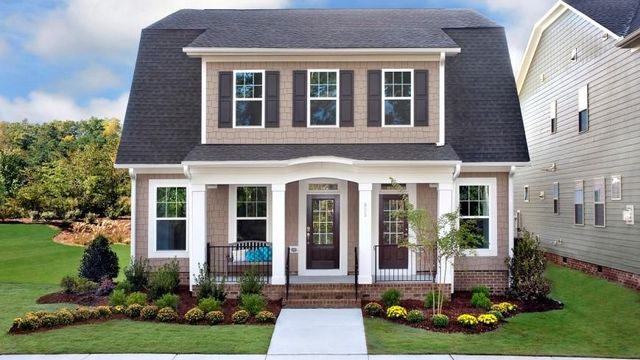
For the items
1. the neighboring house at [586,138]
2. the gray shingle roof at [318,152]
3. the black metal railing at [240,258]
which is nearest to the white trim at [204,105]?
the gray shingle roof at [318,152]

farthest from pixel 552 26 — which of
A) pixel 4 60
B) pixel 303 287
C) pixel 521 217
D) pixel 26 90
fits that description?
pixel 26 90

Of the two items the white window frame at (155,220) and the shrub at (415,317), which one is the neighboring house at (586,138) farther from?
the white window frame at (155,220)

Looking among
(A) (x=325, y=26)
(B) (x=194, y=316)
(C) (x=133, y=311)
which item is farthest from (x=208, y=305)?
(A) (x=325, y=26)

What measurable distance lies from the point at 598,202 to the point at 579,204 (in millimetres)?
1319

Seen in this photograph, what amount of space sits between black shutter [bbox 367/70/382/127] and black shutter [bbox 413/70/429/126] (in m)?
0.86

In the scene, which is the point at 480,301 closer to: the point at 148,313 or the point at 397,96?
the point at 397,96

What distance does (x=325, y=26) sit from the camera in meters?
15.4

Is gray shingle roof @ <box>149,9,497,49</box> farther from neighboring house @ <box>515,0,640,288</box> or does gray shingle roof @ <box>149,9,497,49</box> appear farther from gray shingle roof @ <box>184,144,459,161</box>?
neighboring house @ <box>515,0,640,288</box>

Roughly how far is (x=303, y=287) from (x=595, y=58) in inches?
424

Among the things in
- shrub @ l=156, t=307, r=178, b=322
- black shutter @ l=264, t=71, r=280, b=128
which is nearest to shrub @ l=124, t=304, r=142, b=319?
shrub @ l=156, t=307, r=178, b=322

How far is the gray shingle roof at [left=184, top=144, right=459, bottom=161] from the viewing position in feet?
43.1

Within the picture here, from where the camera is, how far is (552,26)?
2011 cm

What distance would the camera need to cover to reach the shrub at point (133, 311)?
1120cm

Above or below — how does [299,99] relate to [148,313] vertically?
above
